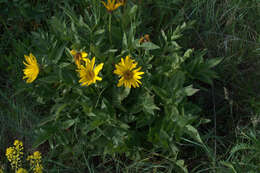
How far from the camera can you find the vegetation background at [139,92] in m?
1.86

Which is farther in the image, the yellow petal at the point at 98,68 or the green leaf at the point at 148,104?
the green leaf at the point at 148,104

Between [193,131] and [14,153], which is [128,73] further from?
[14,153]

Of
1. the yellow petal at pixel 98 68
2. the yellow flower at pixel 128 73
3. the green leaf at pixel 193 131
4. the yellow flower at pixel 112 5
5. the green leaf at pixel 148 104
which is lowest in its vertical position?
the green leaf at pixel 193 131

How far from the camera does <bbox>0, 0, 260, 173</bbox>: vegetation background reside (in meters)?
1.86

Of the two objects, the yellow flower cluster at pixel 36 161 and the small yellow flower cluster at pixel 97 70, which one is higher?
the small yellow flower cluster at pixel 97 70

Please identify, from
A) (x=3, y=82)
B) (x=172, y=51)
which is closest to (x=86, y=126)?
(x=172, y=51)

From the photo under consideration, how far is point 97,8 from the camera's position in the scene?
1964mm

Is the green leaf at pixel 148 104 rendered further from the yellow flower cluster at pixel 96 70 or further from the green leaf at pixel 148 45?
the green leaf at pixel 148 45

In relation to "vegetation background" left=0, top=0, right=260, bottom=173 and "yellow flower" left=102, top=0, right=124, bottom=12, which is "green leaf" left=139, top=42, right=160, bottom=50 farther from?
"yellow flower" left=102, top=0, right=124, bottom=12

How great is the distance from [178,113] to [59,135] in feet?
2.74

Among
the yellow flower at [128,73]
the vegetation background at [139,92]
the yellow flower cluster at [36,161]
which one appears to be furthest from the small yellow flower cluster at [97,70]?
the yellow flower cluster at [36,161]

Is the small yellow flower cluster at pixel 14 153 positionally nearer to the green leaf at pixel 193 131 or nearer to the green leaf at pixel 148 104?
the green leaf at pixel 148 104

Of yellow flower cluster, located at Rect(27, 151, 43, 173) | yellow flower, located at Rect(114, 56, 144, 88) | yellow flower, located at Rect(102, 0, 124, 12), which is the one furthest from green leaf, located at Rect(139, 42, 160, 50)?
yellow flower cluster, located at Rect(27, 151, 43, 173)

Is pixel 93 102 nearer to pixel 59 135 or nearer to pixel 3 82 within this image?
pixel 59 135
